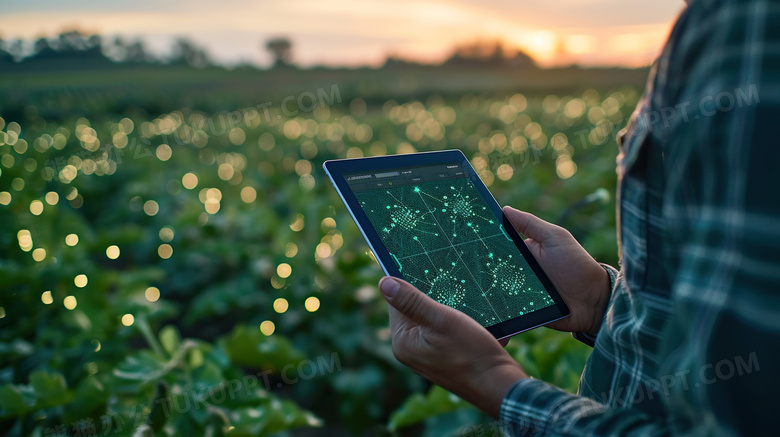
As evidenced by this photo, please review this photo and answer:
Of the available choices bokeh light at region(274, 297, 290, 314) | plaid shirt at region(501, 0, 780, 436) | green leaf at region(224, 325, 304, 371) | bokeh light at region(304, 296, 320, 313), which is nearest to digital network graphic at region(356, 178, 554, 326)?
plaid shirt at region(501, 0, 780, 436)

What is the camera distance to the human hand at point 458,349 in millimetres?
943

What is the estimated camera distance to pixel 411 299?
3.21 ft

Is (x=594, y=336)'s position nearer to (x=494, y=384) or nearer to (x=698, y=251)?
(x=494, y=384)

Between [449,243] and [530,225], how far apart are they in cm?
24

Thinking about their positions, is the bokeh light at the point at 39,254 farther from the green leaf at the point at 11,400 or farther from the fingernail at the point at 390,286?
the fingernail at the point at 390,286

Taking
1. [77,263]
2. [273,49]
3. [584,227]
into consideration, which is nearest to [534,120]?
[584,227]

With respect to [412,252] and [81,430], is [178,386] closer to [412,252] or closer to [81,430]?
[81,430]

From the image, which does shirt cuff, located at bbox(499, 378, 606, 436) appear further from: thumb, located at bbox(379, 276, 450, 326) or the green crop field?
the green crop field

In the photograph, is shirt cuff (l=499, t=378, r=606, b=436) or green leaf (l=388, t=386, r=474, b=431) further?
green leaf (l=388, t=386, r=474, b=431)

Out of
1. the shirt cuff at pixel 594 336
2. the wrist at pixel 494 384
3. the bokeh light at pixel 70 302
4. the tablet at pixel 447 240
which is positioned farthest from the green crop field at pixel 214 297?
the wrist at pixel 494 384

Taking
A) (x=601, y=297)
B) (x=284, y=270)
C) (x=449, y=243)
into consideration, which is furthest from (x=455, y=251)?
(x=284, y=270)

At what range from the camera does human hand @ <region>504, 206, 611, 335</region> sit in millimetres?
1262

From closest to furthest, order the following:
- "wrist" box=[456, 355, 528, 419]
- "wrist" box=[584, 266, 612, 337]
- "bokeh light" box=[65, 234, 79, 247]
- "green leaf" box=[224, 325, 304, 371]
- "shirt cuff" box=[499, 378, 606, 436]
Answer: "shirt cuff" box=[499, 378, 606, 436]
"wrist" box=[456, 355, 528, 419]
"wrist" box=[584, 266, 612, 337]
"green leaf" box=[224, 325, 304, 371]
"bokeh light" box=[65, 234, 79, 247]

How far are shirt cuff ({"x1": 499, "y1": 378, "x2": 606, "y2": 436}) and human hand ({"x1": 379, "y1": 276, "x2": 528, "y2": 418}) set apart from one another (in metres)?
0.04
